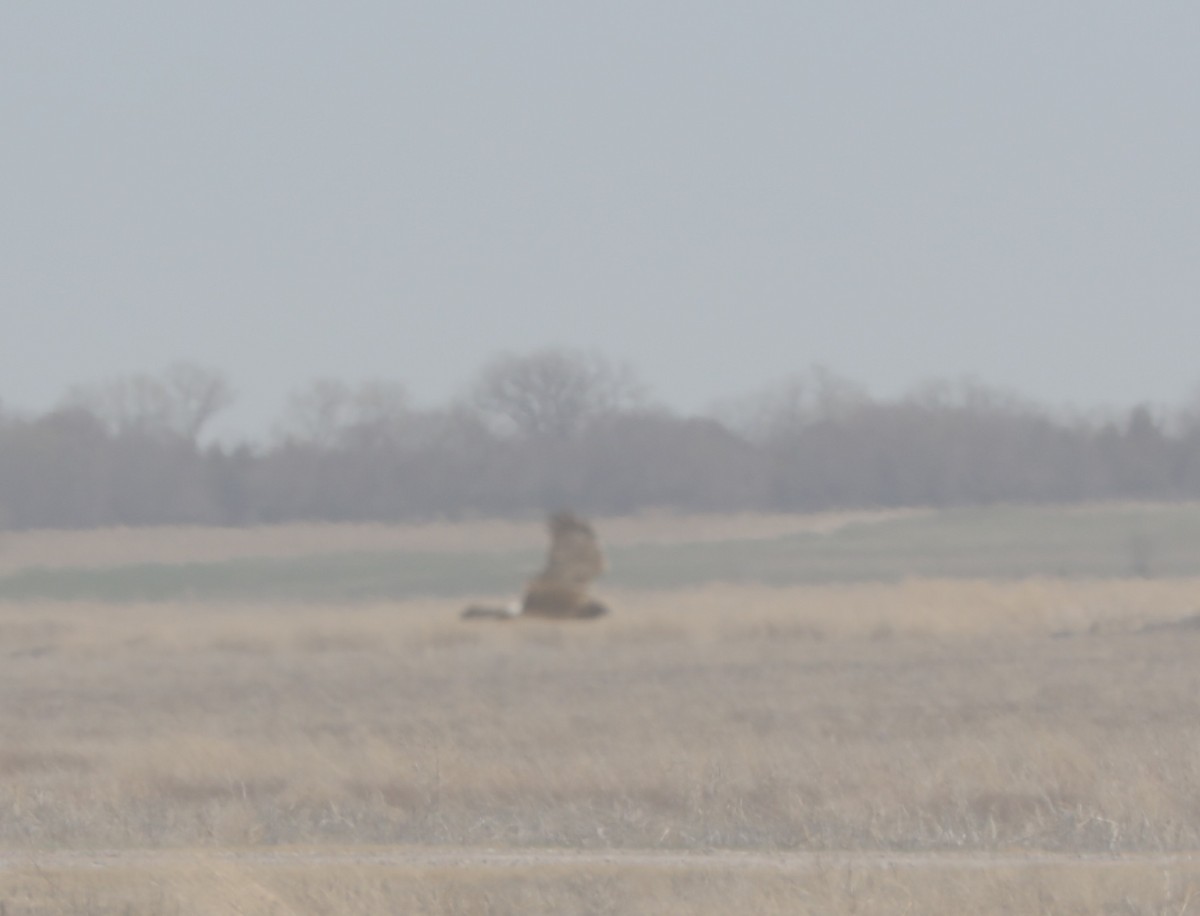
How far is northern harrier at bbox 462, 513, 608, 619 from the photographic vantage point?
1594 inches

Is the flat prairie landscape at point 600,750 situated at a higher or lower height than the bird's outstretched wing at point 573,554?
lower

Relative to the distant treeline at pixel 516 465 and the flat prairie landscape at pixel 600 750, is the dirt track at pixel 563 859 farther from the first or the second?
the distant treeline at pixel 516 465

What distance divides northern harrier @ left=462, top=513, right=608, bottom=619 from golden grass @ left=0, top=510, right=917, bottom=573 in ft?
1.48

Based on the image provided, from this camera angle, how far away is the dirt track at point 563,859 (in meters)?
10.9

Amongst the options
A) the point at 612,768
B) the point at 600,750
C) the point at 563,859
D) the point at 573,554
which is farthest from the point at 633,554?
the point at 563,859

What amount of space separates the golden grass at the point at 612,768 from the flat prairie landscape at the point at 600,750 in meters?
0.05

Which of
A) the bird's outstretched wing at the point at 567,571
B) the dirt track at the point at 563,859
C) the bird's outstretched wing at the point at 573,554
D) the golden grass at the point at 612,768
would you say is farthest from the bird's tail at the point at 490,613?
the dirt track at the point at 563,859

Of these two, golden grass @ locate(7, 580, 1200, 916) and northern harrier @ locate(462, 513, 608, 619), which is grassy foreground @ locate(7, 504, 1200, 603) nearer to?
northern harrier @ locate(462, 513, 608, 619)

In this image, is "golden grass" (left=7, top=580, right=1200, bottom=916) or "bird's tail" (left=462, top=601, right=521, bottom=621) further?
"bird's tail" (left=462, top=601, right=521, bottom=621)

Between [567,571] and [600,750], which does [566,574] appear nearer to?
[567,571]

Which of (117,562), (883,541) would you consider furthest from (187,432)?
(883,541)

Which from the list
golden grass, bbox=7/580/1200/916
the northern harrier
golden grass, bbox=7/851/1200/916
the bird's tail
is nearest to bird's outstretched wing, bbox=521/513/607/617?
the northern harrier

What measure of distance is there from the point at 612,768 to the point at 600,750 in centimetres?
199

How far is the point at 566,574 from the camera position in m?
40.8
